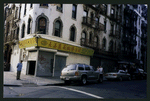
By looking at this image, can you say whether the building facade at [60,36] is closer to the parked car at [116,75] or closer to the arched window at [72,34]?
the arched window at [72,34]

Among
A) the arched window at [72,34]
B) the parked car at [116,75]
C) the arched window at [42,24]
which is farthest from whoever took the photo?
the arched window at [72,34]

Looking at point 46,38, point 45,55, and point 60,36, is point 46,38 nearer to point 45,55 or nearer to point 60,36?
point 45,55

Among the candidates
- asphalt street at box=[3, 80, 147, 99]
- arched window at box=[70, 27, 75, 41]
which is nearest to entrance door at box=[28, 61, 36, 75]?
arched window at box=[70, 27, 75, 41]

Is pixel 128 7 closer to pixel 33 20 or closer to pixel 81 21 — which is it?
pixel 81 21

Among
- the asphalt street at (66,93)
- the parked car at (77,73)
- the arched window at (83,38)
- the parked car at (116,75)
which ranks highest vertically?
the arched window at (83,38)

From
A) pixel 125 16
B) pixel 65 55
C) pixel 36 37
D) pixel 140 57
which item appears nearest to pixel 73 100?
pixel 36 37

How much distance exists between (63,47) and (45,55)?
265 cm

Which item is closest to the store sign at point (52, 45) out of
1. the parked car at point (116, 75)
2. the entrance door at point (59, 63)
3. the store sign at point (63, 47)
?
the store sign at point (63, 47)

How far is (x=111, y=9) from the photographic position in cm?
2958

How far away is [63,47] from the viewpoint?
18484 millimetres

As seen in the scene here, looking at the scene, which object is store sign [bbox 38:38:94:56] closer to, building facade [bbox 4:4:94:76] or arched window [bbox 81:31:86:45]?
building facade [bbox 4:4:94:76]

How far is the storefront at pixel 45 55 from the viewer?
16.2 m

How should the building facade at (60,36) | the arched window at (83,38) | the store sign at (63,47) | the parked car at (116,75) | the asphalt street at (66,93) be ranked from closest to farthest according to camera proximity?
1. the asphalt street at (66,93)
2. the store sign at (63,47)
3. the building facade at (60,36)
4. the parked car at (116,75)
5. the arched window at (83,38)

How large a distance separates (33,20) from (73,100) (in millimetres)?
12904
